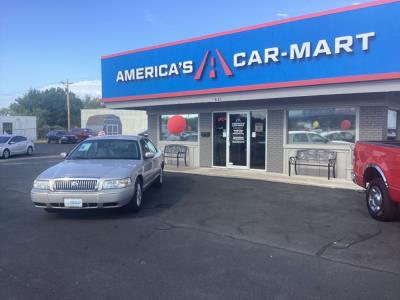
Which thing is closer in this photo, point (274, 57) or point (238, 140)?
point (274, 57)

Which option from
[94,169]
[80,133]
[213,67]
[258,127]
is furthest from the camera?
[80,133]

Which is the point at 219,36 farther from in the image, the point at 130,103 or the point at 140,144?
the point at 140,144

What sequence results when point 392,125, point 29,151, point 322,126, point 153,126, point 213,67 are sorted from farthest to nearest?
1. point 29,151
2. point 153,126
3. point 213,67
4. point 392,125
5. point 322,126

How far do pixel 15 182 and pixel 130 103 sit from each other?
17.6 ft

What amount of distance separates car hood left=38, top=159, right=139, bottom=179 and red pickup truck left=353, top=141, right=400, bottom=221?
4.46 meters

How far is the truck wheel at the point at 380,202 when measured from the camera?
21.8ft

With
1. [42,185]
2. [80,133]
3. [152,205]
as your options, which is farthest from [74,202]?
[80,133]

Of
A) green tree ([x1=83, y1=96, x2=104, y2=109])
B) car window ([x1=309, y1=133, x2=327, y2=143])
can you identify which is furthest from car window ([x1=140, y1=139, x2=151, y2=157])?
green tree ([x1=83, y1=96, x2=104, y2=109])

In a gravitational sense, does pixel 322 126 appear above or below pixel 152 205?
above

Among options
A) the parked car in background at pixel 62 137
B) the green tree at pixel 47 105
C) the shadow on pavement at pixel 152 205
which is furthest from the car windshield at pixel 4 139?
the green tree at pixel 47 105

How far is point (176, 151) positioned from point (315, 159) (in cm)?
599

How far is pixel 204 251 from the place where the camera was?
5.33 meters

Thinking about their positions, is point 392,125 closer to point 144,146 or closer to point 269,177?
point 269,177

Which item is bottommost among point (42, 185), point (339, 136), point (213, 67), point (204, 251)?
point (204, 251)
